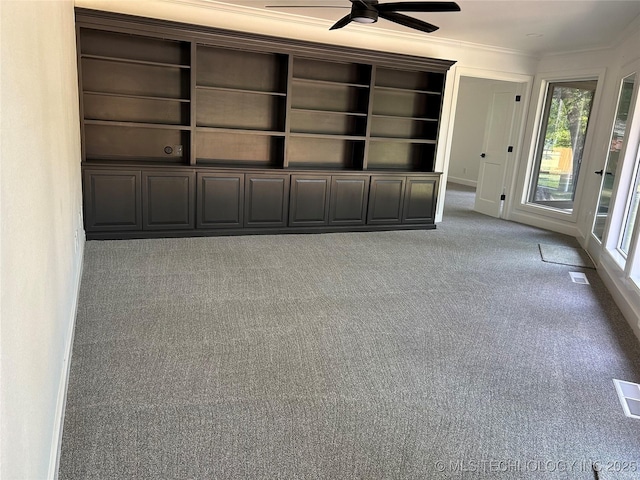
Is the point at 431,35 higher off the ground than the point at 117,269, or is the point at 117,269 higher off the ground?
the point at 431,35

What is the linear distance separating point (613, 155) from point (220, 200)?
4.61m

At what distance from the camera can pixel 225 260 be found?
464 cm

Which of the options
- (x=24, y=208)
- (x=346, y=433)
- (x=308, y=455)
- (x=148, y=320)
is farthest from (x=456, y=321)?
(x=24, y=208)

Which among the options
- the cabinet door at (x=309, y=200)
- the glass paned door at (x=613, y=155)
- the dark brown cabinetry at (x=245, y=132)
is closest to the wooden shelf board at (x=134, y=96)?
the dark brown cabinetry at (x=245, y=132)

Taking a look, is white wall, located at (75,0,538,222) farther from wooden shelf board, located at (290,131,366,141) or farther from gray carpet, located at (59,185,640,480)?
gray carpet, located at (59,185,640,480)

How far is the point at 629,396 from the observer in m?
2.70

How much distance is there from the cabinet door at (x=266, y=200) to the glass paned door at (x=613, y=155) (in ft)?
11.9

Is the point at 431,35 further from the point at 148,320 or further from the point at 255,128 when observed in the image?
the point at 148,320

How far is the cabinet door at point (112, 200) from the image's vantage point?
4902mm

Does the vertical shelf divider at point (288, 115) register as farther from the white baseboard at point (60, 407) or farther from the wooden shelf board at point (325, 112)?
the white baseboard at point (60, 407)

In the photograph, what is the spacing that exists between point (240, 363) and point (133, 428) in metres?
0.74

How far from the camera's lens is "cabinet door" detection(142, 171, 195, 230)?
5.17m

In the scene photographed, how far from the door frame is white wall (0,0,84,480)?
5.55 m

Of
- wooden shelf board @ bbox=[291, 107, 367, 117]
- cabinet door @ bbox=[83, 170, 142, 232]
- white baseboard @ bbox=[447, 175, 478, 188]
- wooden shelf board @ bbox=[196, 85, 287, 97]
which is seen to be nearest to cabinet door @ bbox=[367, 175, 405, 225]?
wooden shelf board @ bbox=[291, 107, 367, 117]
